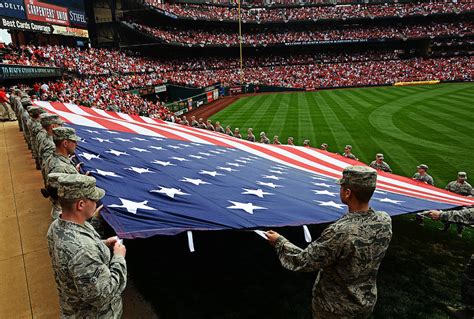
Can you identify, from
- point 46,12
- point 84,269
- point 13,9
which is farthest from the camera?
point 46,12

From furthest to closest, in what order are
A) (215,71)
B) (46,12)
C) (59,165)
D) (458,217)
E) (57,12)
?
1. (215,71)
2. (57,12)
3. (46,12)
4. (458,217)
5. (59,165)

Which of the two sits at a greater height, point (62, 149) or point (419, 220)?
point (62, 149)

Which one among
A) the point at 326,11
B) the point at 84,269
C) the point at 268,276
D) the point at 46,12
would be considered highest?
the point at 326,11

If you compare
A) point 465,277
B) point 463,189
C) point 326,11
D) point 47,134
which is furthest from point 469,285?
point 326,11

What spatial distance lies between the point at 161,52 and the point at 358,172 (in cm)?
4703

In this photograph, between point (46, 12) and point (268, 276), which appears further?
point (46, 12)

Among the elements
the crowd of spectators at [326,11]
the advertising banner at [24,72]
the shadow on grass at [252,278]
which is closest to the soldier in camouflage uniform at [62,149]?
the shadow on grass at [252,278]

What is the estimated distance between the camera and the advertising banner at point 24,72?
Result: 18.1 m

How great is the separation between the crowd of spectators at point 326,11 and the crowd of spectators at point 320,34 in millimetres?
2133

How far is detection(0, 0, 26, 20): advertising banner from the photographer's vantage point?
24.2m

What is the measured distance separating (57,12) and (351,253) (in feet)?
120

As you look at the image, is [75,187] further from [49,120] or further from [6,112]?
[6,112]

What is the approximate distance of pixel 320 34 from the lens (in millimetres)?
52344

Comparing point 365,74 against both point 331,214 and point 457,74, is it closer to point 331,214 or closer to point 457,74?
point 457,74
